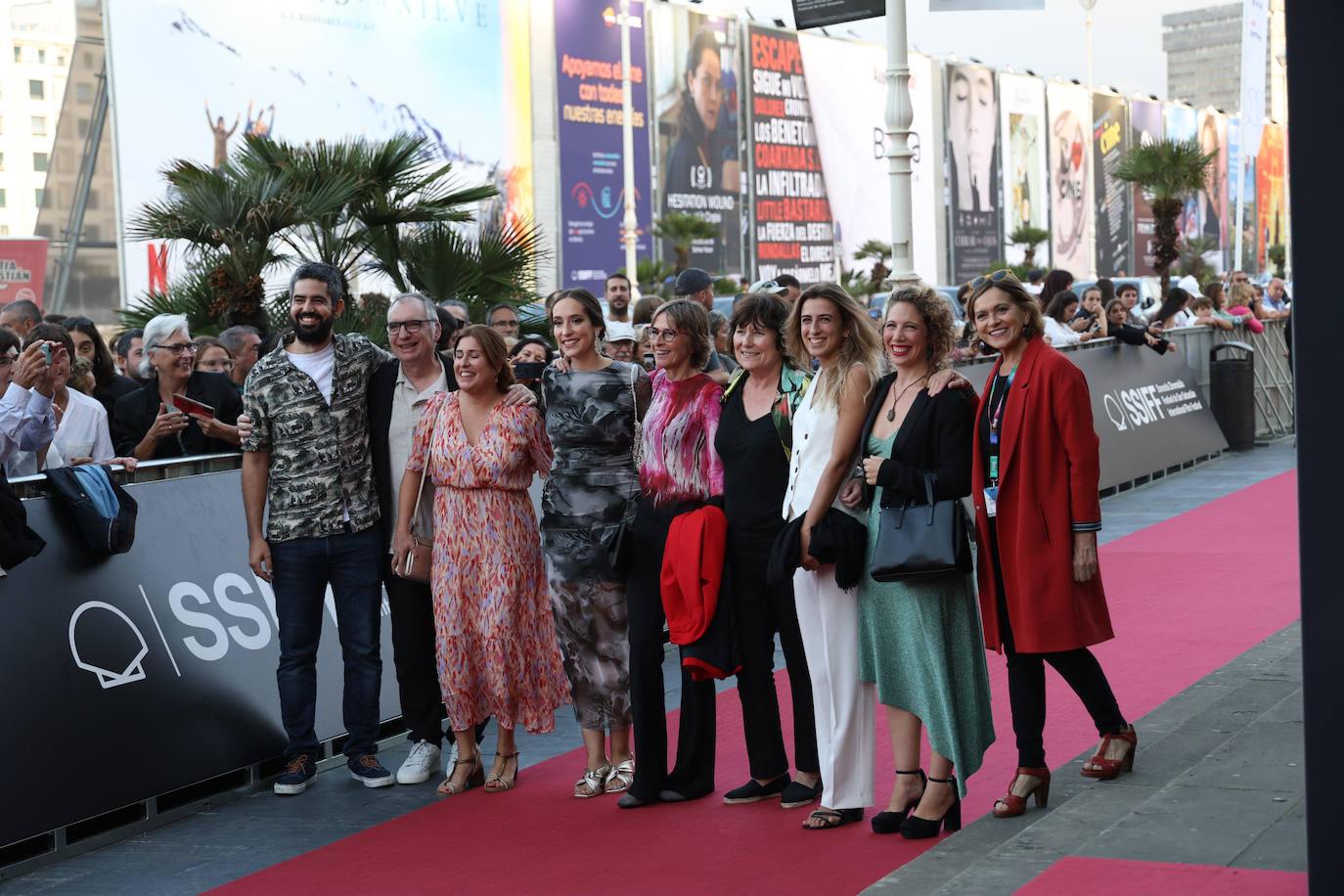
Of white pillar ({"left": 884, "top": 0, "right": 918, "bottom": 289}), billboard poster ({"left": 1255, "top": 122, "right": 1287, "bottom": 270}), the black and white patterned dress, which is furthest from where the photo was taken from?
billboard poster ({"left": 1255, "top": 122, "right": 1287, "bottom": 270})

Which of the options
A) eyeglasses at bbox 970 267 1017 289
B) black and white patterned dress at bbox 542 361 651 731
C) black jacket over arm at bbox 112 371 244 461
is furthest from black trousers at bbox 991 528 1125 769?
black jacket over arm at bbox 112 371 244 461

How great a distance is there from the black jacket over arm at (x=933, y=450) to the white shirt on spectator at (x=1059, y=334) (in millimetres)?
9604

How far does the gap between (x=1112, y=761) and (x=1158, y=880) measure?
1.56 m

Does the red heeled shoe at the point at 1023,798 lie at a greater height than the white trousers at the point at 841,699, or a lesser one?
lesser

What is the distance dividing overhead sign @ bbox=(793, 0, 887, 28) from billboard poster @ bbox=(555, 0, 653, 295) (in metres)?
24.3

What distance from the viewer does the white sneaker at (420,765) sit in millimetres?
6621

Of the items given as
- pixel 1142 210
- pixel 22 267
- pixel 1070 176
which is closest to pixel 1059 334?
pixel 22 267

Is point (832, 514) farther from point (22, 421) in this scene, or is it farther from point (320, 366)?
point (22, 421)

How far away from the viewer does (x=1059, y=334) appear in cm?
1500

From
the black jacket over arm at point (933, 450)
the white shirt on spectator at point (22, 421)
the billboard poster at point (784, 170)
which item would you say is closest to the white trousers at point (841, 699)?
the black jacket over arm at point (933, 450)

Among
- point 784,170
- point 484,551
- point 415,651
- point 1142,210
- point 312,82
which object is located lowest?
point 415,651

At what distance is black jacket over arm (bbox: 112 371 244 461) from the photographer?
7742 mm

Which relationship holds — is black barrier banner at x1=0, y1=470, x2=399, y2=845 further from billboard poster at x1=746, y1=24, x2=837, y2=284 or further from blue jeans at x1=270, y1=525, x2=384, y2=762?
Result: billboard poster at x1=746, y1=24, x2=837, y2=284

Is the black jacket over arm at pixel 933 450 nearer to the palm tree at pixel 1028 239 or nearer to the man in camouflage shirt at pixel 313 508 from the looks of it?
the man in camouflage shirt at pixel 313 508
